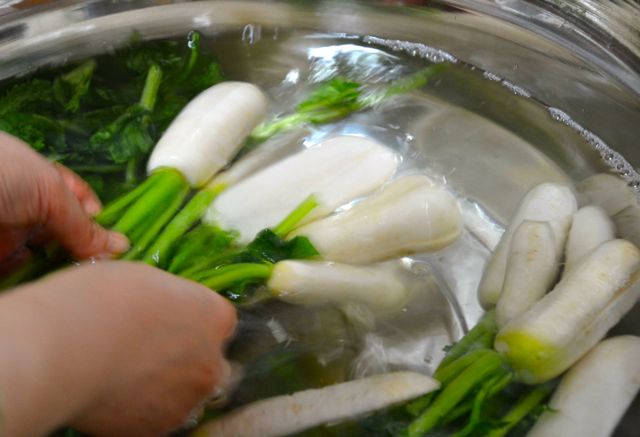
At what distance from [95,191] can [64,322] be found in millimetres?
495

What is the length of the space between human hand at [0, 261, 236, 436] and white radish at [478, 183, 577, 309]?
15.2 inches

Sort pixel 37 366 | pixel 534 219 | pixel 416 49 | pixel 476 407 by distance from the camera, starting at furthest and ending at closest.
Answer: pixel 416 49
pixel 534 219
pixel 476 407
pixel 37 366

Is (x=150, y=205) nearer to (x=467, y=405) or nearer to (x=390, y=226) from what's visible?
(x=390, y=226)

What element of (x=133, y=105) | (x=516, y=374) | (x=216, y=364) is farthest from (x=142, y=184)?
(x=516, y=374)

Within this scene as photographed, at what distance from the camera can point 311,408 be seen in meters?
0.76

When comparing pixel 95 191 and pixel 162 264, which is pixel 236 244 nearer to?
pixel 162 264

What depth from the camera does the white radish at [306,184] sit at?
Result: 3.16 ft

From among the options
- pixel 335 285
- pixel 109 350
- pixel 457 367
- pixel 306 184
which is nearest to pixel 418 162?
pixel 306 184

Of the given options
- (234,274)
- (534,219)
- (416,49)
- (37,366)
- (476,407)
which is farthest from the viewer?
(416,49)

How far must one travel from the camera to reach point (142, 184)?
962 millimetres

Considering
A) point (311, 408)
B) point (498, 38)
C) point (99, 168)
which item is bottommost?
point (311, 408)

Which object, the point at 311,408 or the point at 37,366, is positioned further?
the point at 311,408

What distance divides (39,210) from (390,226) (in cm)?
46

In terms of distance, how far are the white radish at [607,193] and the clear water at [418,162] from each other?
10 millimetres
